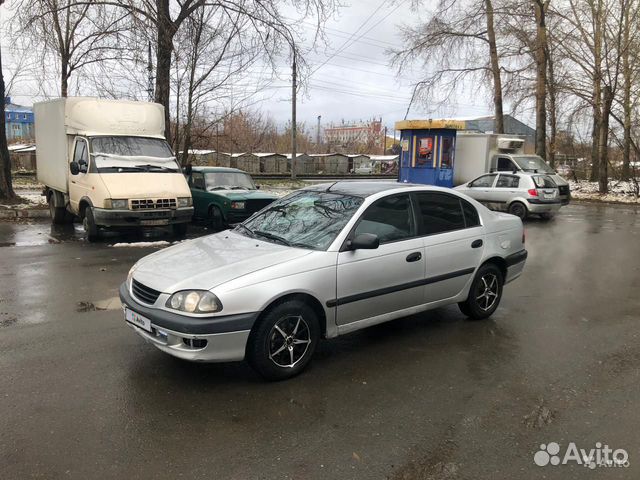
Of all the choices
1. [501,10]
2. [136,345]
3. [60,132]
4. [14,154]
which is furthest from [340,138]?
[136,345]

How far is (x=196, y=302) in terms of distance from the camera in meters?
3.82

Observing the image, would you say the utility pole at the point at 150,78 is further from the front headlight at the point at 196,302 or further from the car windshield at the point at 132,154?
the front headlight at the point at 196,302

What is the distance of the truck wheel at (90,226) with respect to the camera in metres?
10.3

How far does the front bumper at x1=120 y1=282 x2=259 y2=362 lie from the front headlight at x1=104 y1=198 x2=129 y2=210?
264 inches

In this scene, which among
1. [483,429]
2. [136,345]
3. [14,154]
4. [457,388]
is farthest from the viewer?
[14,154]

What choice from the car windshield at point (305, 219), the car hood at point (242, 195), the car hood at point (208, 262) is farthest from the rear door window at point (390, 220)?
the car hood at point (242, 195)

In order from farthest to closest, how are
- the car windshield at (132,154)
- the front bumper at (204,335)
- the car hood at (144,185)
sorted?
1. the car windshield at (132,154)
2. the car hood at (144,185)
3. the front bumper at (204,335)

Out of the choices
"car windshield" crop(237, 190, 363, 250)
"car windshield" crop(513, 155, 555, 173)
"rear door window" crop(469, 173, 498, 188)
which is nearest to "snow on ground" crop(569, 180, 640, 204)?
"car windshield" crop(513, 155, 555, 173)

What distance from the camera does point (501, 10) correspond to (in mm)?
25281

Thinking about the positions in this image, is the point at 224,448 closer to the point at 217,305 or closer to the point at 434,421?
the point at 217,305

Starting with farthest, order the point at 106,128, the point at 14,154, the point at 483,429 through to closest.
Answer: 1. the point at 14,154
2. the point at 106,128
3. the point at 483,429

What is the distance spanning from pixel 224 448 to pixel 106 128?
9.78m

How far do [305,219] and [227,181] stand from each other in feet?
28.2

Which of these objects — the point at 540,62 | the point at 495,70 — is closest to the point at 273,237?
the point at 540,62
